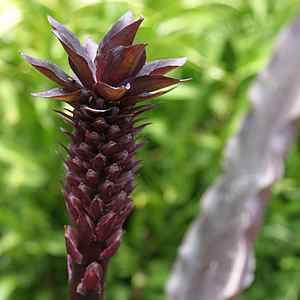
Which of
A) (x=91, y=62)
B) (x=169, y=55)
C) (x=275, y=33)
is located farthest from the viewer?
(x=275, y=33)

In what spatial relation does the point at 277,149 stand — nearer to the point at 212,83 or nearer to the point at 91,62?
the point at 212,83

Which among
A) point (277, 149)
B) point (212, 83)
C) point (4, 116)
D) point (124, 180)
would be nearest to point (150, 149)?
point (212, 83)

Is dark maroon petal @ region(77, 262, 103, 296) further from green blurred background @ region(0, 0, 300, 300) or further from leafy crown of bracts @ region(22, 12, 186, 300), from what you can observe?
green blurred background @ region(0, 0, 300, 300)

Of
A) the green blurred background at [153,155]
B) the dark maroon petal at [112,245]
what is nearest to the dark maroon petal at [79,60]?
the dark maroon petal at [112,245]

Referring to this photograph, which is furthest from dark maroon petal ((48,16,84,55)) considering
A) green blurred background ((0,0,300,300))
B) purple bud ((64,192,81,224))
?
green blurred background ((0,0,300,300))

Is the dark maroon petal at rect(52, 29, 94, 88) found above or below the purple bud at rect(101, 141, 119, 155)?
above

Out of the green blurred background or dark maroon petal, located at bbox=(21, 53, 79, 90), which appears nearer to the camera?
dark maroon petal, located at bbox=(21, 53, 79, 90)

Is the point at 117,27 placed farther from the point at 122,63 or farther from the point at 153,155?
the point at 153,155
